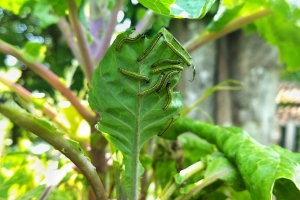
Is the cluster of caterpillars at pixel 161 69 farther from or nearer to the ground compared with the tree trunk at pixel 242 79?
farther from the ground

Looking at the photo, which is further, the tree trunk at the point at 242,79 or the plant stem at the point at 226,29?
the tree trunk at the point at 242,79

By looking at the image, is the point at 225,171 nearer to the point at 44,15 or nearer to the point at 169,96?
the point at 169,96

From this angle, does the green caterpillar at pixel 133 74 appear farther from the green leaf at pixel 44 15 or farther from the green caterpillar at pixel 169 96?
the green leaf at pixel 44 15

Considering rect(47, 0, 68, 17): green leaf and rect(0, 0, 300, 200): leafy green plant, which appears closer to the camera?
rect(0, 0, 300, 200): leafy green plant

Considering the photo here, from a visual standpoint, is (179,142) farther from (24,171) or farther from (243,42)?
(243,42)

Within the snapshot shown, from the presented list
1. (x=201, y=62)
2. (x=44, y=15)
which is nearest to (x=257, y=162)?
(x=44, y=15)

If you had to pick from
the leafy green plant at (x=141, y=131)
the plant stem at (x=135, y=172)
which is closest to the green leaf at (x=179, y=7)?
the leafy green plant at (x=141, y=131)

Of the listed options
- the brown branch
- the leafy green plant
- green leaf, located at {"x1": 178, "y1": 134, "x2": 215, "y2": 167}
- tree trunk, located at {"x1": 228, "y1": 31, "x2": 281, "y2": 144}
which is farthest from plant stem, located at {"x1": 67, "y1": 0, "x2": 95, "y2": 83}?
tree trunk, located at {"x1": 228, "y1": 31, "x2": 281, "y2": 144}

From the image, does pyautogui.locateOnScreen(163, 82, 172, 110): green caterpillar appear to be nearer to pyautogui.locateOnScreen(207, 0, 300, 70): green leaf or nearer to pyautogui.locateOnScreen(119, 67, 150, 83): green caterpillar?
pyautogui.locateOnScreen(119, 67, 150, 83): green caterpillar
